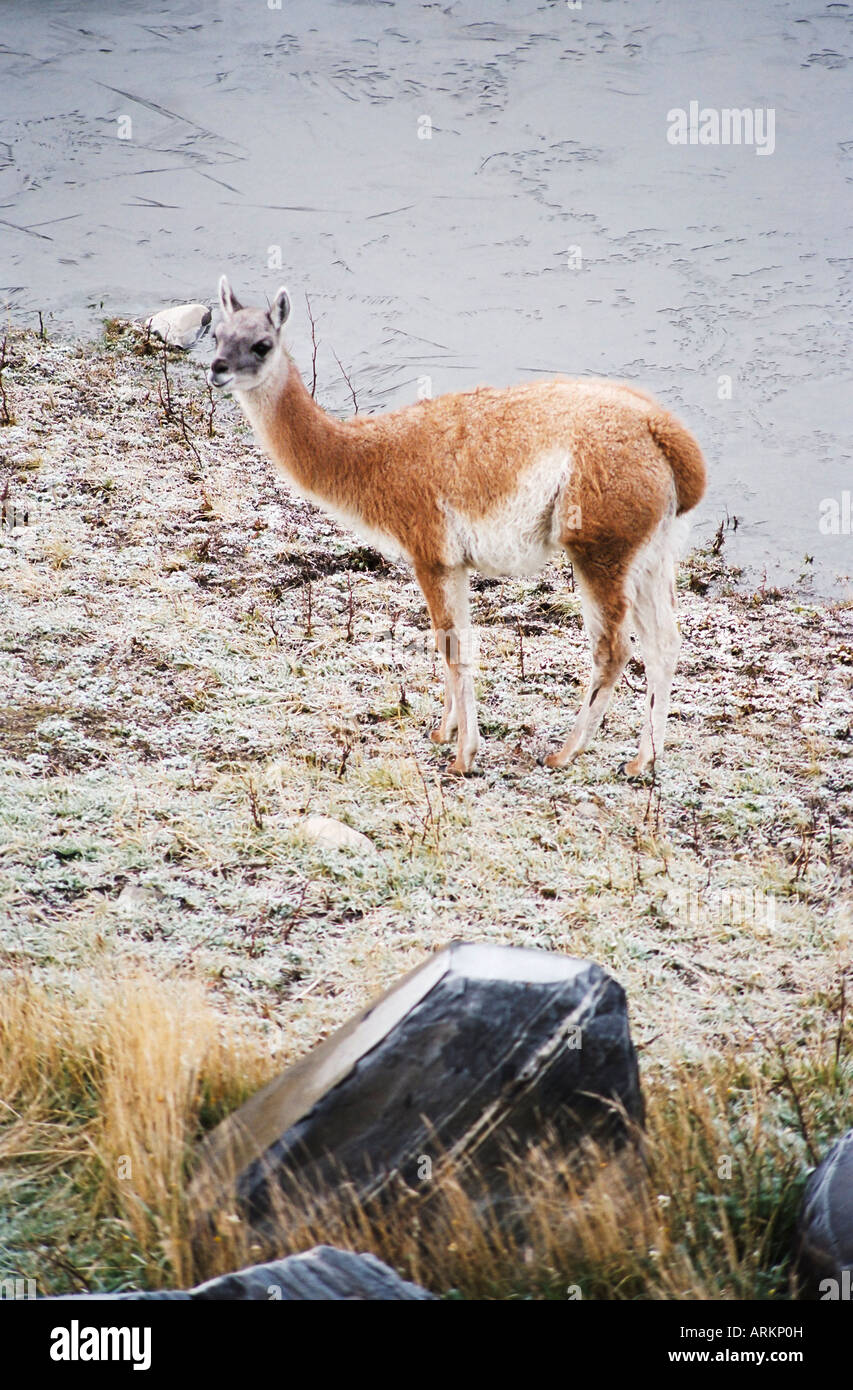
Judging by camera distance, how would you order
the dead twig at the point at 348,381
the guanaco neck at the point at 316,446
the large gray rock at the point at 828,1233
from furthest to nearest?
the dead twig at the point at 348,381
the guanaco neck at the point at 316,446
the large gray rock at the point at 828,1233

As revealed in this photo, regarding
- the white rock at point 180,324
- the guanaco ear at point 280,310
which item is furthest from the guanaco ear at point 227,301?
→ the white rock at point 180,324

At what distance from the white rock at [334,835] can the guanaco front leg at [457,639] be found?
780 millimetres

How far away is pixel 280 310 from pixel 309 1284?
3959 millimetres

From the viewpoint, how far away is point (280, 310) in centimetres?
516

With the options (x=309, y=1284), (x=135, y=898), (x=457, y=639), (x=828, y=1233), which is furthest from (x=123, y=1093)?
(x=457, y=639)

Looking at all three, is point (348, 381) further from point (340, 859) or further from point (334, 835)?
point (340, 859)

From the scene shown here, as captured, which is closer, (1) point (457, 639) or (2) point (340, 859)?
(2) point (340, 859)

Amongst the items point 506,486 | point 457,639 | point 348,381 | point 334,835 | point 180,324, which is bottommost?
point 334,835

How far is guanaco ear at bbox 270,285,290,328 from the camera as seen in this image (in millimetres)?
5109

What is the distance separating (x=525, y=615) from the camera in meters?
7.44

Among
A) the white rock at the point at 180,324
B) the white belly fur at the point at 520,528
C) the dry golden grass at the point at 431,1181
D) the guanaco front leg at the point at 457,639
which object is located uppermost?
the white rock at the point at 180,324

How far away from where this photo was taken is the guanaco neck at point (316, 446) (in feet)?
17.6

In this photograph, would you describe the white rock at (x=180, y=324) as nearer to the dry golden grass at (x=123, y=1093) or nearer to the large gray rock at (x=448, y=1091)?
the dry golden grass at (x=123, y=1093)

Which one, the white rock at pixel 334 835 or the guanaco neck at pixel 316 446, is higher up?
the guanaco neck at pixel 316 446
